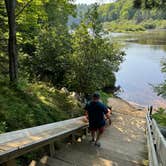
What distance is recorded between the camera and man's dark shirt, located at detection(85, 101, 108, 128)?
5.96 meters

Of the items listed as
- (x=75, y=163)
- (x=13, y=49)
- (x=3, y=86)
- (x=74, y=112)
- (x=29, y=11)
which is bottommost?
(x=74, y=112)

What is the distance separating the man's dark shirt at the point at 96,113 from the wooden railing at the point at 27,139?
579 mm

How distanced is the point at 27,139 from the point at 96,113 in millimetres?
2233

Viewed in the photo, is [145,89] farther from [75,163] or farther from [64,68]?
[75,163]

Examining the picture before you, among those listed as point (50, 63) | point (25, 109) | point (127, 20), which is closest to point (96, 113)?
point (25, 109)

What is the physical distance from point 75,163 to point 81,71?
6806 mm

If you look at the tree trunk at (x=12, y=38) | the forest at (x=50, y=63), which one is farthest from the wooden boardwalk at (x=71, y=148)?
the tree trunk at (x=12, y=38)

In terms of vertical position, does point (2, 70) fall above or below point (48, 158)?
above

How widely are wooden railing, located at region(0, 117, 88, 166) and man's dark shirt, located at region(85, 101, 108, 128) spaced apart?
0.58 metres

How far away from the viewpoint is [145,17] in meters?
137

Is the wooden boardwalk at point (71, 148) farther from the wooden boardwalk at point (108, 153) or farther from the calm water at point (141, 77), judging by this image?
the calm water at point (141, 77)

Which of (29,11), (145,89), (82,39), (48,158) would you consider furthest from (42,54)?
(145,89)

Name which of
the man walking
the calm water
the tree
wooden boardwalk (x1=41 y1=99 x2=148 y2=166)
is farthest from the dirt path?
the calm water

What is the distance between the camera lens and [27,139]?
411 cm
